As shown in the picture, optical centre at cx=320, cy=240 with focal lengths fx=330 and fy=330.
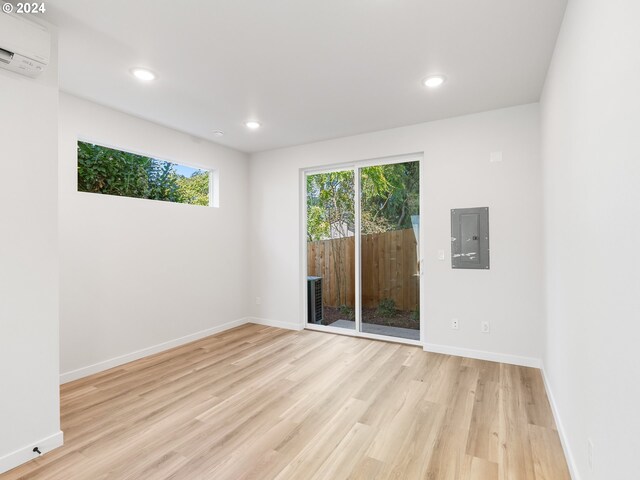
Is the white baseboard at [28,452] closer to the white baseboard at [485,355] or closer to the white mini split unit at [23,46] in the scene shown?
the white mini split unit at [23,46]

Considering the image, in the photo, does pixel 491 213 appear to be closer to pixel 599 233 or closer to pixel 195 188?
pixel 599 233

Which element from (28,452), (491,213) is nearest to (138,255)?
(28,452)

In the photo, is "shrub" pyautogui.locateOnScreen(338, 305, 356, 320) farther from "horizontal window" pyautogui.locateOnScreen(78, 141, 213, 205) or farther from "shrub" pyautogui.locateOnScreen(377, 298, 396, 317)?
"horizontal window" pyautogui.locateOnScreen(78, 141, 213, 205)

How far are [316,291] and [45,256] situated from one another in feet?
10.8

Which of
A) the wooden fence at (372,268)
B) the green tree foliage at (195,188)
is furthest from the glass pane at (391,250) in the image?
the green tree foliage at (195,188)

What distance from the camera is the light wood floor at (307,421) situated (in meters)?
1.88

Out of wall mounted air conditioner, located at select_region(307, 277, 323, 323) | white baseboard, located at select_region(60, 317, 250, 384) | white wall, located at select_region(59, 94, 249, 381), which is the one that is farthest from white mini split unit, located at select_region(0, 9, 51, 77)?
wall mounted air conditioner, located at select_region(307, 277, 323, 323)

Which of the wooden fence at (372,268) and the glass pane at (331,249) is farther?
the glass pane at (331,249)

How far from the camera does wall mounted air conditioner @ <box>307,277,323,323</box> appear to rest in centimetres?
482

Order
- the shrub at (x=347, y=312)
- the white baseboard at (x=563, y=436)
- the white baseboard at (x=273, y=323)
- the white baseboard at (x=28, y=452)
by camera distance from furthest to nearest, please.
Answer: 1. the white baseboard at (x=273, y=323)
2. the shrub at (x=347, y=312)
3. the white baseboard at (x=28, y=452)
4. the white baseboard at (x=563, y=436)

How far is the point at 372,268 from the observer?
170 inches

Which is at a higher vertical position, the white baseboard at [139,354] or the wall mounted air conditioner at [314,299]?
the wall mounted air conditioner at [314,299]

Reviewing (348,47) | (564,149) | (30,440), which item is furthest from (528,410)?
(30,440)

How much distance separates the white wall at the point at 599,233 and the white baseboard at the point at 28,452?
9.37 ft
